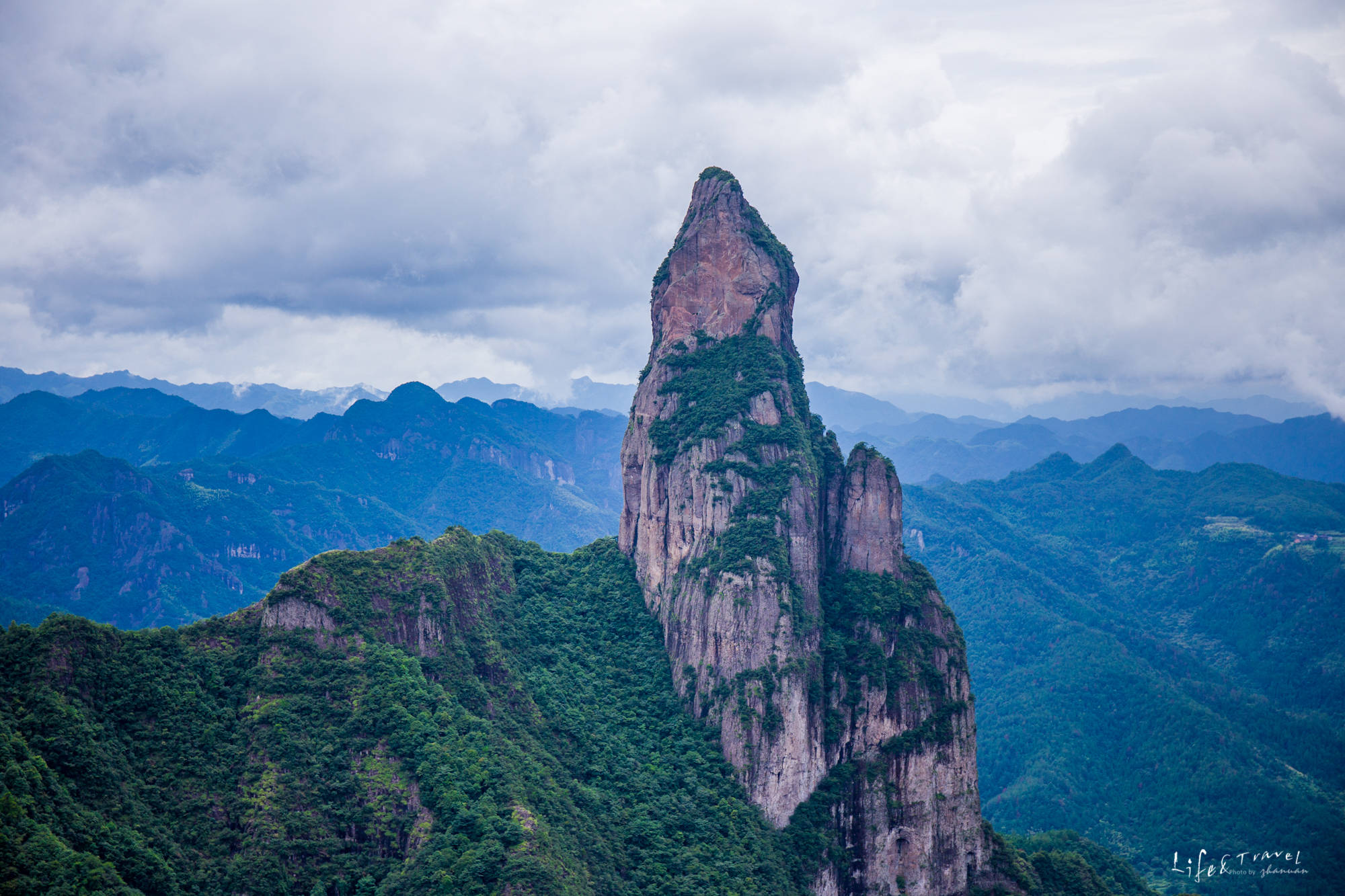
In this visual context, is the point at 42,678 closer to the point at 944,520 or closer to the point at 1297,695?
the point at 1297,695

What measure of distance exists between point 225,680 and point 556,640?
28.8m

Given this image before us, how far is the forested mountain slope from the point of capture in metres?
109

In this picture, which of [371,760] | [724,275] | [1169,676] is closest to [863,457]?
[724,275]

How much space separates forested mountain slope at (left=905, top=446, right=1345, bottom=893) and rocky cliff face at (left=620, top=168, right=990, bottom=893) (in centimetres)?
5106

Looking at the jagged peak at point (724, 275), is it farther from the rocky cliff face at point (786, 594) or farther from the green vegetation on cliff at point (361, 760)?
the green vegetation on cliff at point (361, 760)

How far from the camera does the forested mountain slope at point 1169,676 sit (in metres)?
109

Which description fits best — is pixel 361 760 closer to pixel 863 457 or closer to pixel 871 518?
pixel 871 518

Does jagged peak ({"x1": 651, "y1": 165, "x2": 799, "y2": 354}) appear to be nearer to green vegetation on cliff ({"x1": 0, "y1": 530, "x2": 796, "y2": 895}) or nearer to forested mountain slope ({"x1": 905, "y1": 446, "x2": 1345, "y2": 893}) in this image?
green vegetation on cliff ({"x1": 0, "y1": 530, "x2": 796, "y2": 895})

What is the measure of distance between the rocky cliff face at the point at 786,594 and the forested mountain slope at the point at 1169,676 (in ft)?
168

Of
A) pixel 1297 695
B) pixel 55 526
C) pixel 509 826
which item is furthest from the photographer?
pixel 55 526

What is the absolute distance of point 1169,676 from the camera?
143000mm


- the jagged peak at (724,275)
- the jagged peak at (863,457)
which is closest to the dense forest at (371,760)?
the jagged peak at (863,457)

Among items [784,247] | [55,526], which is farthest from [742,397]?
[55,526]

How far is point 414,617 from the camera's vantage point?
66.4 meters
